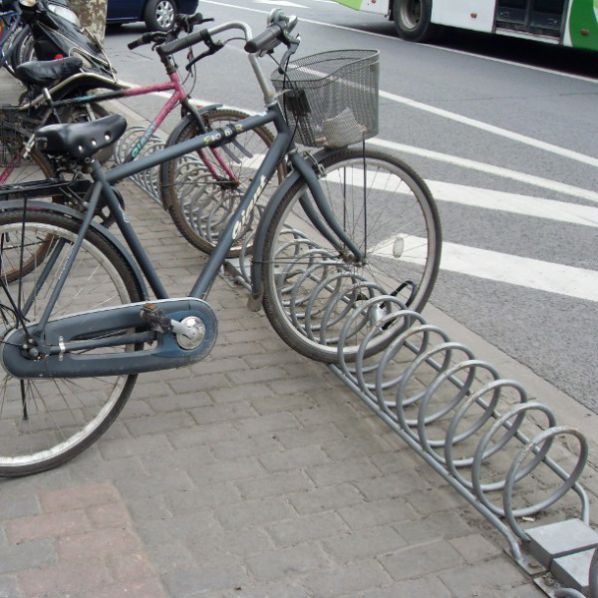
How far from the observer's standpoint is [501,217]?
272 inches

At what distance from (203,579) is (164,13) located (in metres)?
14.8

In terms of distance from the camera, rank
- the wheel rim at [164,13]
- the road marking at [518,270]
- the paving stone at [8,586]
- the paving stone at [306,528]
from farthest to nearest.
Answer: the wheel rim at [164,13]
the road marking at [518,270]
the paving stone at [306,528]
the paving stone at [8,586]

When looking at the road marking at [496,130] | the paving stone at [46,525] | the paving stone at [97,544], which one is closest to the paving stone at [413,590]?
the paving stone at [97,544]

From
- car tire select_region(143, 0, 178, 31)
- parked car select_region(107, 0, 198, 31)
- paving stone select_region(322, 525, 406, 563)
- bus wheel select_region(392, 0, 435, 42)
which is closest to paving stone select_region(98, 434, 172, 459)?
paving stone select_region(322, 525, 406, 563)

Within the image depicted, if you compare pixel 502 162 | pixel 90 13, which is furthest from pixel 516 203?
pixel 90 13

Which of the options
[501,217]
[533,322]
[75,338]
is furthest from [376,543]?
[501,217]

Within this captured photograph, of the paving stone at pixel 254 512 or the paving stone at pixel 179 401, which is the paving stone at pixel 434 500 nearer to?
the paving stone at pixel 254 512

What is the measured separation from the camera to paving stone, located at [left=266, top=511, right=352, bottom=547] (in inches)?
125

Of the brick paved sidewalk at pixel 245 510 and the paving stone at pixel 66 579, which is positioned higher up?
the paving stone at pixel 66 579

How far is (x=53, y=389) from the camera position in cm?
394

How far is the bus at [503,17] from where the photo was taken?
12328 mm

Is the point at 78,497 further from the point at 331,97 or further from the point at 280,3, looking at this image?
the point at 280,3

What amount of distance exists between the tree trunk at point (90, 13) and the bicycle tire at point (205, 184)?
351cm

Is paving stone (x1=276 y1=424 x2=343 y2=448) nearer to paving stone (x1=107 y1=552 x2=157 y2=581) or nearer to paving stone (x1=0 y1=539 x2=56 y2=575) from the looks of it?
paving stone (x1=107 y1=552 x2=157 y2=581)
